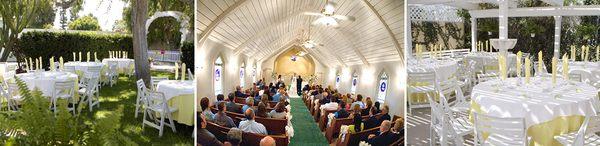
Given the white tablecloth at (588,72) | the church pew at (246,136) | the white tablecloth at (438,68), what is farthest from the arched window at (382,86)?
the white tablecloth at (588,72)

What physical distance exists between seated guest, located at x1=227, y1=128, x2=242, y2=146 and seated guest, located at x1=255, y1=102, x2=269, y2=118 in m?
0.08

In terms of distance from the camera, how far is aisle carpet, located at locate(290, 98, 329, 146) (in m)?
1.47

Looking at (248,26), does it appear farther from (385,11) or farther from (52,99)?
(52,99)

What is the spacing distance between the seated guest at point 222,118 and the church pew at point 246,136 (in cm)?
2

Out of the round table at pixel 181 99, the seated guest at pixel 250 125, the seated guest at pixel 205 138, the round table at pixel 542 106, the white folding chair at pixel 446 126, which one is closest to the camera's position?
the seated guest at pixel 250 125

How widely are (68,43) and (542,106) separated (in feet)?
36.1

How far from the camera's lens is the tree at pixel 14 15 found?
7.69 m

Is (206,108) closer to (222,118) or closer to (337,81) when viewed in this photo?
(222,118)

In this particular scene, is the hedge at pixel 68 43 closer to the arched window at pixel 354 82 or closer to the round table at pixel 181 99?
the round table at pixel 181 99

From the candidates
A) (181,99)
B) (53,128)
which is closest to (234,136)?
(53,128)

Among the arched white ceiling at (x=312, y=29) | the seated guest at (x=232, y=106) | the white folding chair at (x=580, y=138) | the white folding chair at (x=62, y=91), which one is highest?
the arched white ceiling at (x=312, y=29)

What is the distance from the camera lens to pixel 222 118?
56.8 inches

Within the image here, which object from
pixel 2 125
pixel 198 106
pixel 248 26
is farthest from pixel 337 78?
pixel 2 125

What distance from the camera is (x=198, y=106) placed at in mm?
1457
